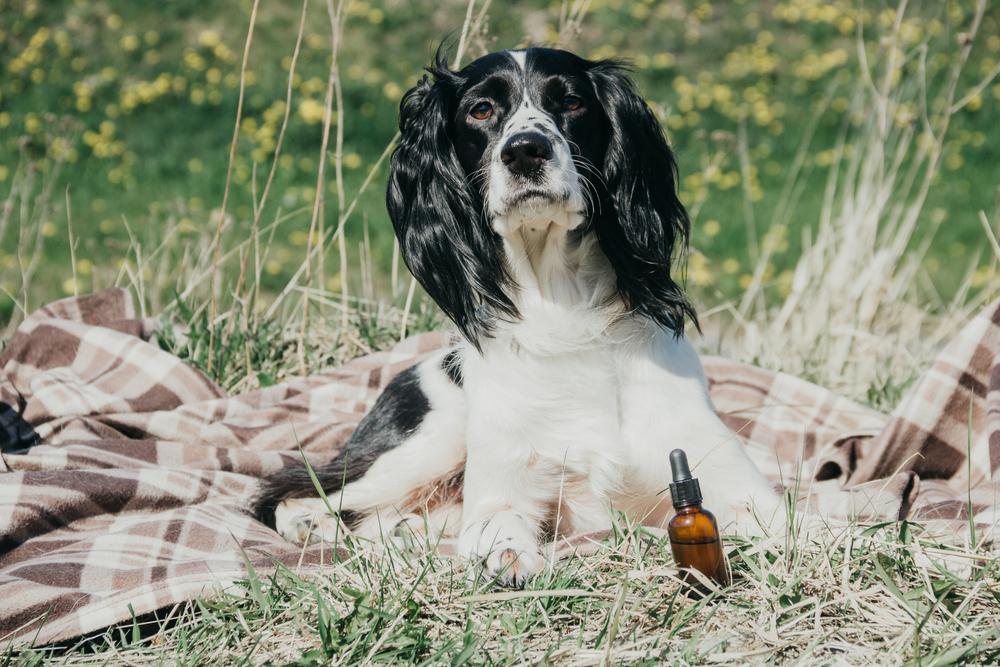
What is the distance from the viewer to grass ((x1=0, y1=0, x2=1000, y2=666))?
4.51ft

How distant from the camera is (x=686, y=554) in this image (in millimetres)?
1424

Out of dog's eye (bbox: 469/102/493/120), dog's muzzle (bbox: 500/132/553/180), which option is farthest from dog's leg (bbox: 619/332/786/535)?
dog's eye (bbox: 469/102/493/120)

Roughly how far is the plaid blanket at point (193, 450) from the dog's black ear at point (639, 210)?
50 centimetres

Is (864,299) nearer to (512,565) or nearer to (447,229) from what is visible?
(447,229)

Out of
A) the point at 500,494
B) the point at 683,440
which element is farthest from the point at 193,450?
the point at 683,440

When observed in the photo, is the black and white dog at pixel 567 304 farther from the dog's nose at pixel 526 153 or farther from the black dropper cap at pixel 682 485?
the black dropper cap at pixel 682 485

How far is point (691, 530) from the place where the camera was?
1.41 meters

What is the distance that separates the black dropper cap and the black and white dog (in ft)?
1.46

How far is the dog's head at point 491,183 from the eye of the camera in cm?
189

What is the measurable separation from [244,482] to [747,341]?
92.2 inches

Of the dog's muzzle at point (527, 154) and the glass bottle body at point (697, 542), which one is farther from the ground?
the dog's muzzle at point (527, 154)

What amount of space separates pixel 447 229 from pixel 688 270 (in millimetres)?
2229

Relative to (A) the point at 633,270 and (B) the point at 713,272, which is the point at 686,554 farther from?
(B) the point at 713,272

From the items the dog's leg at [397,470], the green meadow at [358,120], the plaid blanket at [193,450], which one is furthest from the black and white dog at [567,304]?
the green meadow at [358,120]
